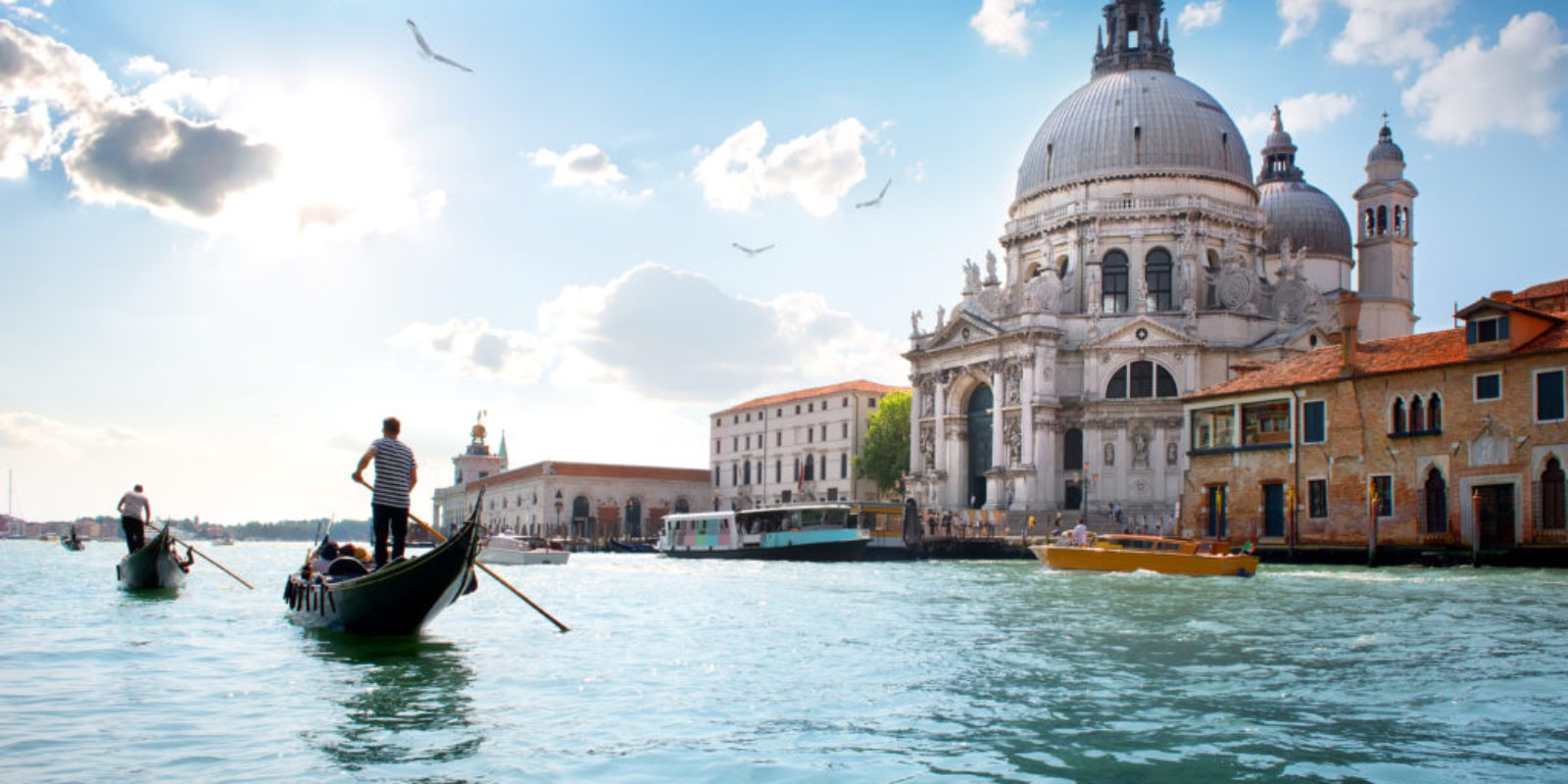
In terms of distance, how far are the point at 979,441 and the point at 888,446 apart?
9.02m

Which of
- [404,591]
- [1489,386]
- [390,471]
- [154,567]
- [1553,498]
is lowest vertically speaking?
[154,567]

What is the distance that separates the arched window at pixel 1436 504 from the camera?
26.6m

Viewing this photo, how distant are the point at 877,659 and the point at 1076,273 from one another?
38.5m

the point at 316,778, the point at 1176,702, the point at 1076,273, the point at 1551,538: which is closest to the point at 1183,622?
the point at 1176,702

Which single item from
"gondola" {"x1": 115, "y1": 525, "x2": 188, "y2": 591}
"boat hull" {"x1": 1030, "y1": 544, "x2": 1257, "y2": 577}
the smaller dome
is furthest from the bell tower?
"gondola" {"x1": 115, "y1": 525, "x2": 188, "y2": 591}

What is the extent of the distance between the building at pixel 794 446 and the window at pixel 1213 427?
88.1ft

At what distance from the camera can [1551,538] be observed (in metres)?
24.3

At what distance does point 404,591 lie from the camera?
1106cm

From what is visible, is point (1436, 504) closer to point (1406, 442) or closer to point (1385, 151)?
point (1406, 442)

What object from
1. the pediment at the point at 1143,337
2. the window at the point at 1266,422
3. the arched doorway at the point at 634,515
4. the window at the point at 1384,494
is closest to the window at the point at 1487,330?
the window at the point at 1384,494

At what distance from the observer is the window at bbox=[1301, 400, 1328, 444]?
Answer: 2919 centimetres

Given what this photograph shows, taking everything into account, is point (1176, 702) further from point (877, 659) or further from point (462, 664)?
point (462, 664)

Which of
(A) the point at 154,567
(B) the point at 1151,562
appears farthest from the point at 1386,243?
(A) the point at 154,567

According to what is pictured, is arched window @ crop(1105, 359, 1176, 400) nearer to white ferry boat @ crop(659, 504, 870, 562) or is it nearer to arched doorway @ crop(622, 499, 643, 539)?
white ferry boat @ crop(659, 504, 870, 562)
